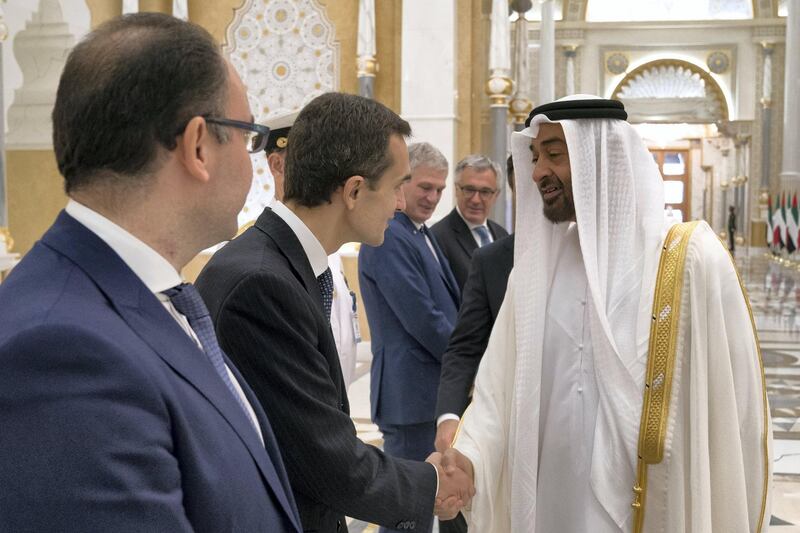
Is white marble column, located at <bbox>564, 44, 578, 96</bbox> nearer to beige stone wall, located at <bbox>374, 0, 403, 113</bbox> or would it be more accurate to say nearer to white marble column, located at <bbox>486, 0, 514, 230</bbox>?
white marble column, located at <bbox>486, 0, 514, 230</bbox>

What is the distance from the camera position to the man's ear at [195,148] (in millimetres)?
1152

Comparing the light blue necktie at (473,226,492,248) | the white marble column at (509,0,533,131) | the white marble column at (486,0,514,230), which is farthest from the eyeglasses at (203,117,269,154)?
the white marble column at (509,0,533,131)

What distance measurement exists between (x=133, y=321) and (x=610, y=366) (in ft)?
4.72

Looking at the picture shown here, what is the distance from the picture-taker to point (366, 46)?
26.4 feet

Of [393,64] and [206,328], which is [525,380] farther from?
[393,64]

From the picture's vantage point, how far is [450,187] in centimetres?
789

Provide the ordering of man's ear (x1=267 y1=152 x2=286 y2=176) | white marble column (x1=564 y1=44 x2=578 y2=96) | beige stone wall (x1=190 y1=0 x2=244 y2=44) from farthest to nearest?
white marble column (x1=564 y1=44 x2=578 y2=96), beige stone wall (x1=190 y1=0 x2=244 y2=44), man's ear (x1=267 y1=152 x2=286 y2=176)

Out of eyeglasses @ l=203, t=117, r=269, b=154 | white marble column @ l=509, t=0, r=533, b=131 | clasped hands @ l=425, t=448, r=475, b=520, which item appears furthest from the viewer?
white marble column @ l=509, t=0, r=533, b=131

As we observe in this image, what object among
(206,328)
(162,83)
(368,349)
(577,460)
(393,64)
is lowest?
(368,349)

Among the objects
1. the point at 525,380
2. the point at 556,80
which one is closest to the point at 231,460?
the point at 525,380

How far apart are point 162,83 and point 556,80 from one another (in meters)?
27.0

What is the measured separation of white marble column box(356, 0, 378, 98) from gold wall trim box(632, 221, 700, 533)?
6.05 meters

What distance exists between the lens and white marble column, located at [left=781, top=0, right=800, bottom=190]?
21312 mm

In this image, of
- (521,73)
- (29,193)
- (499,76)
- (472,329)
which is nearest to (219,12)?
(29,193)
